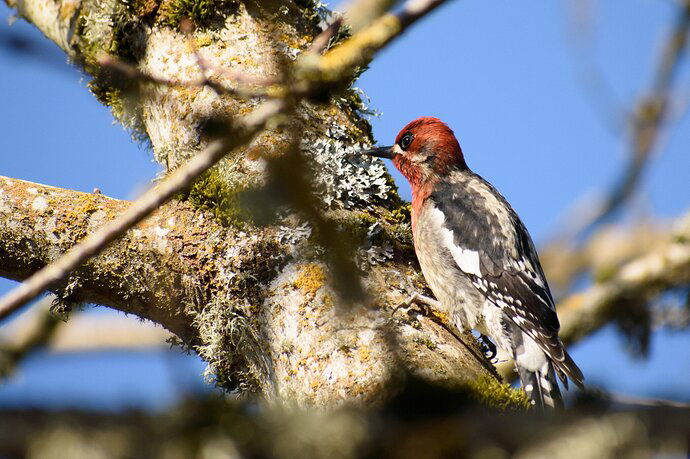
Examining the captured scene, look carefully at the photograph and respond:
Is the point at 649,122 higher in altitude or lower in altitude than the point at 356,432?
higher

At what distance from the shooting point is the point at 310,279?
2777 mm

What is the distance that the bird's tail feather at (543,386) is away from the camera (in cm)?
353

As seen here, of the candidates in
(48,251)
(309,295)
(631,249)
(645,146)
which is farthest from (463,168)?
(48,251)

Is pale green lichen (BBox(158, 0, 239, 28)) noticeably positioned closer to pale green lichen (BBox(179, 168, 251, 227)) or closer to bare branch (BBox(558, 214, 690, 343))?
pale green lichen (BBox(179, 168, 251, 227))

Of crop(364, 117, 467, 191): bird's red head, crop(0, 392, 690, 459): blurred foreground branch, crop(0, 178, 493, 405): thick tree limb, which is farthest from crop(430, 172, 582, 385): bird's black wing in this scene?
crop(0, 392, 690, 459): blurred foreground branch

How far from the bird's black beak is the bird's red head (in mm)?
279

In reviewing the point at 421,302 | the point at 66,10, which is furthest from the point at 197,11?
the point at 421,302

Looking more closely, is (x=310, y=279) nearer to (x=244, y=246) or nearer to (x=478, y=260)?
(x=244, y=246)

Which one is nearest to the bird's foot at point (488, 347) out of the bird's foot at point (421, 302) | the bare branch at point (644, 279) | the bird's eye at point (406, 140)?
the bare branch at point (644, 279)

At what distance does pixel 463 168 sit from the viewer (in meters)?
5.08

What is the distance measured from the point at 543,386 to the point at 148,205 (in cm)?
254

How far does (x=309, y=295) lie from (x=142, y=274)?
78 centimetres

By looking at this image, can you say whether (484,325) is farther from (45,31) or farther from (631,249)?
(45,31)

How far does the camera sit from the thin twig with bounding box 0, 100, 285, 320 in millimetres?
1592
